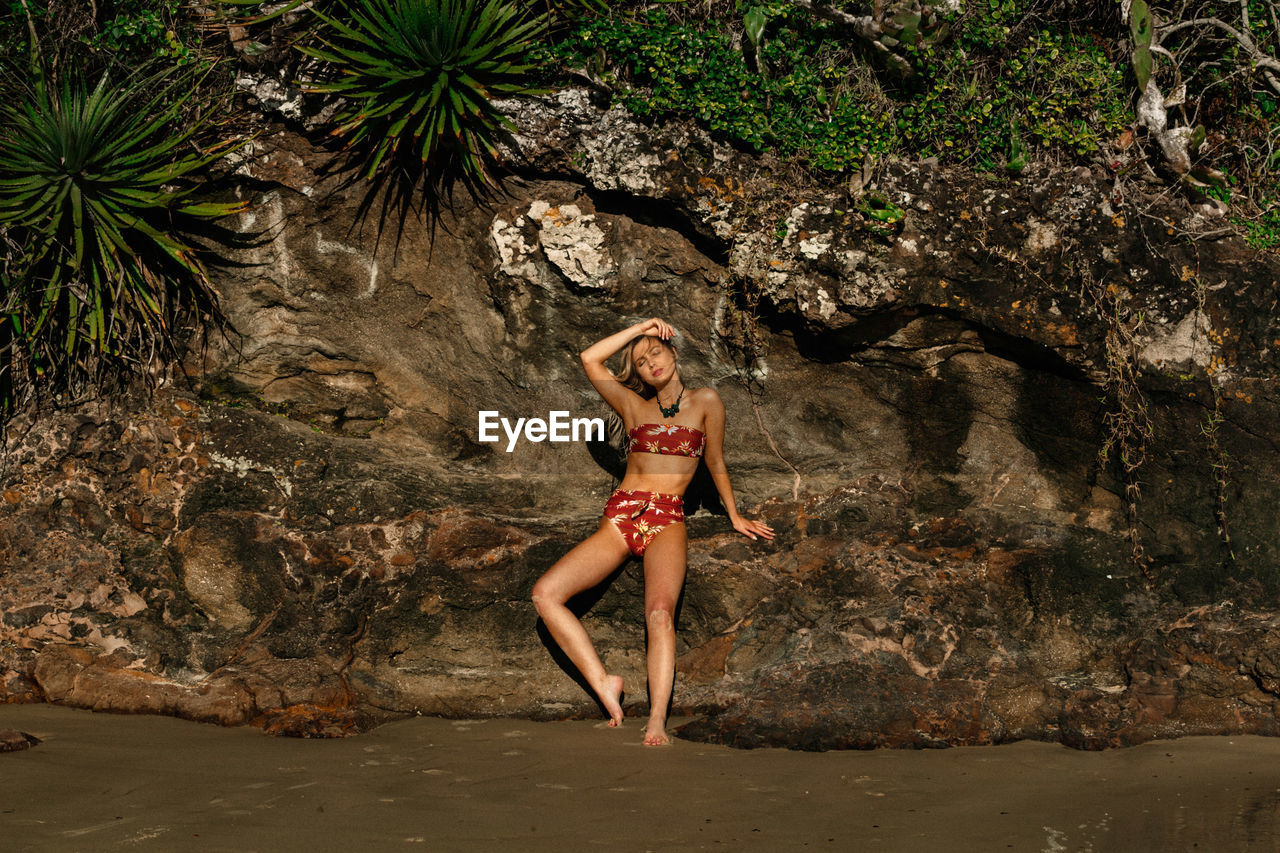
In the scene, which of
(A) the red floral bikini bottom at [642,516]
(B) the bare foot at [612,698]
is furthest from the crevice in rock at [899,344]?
(B) the bare foot at [612,698]

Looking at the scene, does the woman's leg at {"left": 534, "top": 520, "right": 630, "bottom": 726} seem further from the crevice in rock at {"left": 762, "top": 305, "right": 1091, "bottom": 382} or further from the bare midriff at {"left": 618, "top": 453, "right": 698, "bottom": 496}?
the crevice in rock at {"left": 762, "top": 305, "right": 1091, "bottom": 382}

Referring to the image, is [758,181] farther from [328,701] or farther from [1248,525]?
[328,701]

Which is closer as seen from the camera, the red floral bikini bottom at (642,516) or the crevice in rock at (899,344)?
the red floral bikini bottom at (642,516)

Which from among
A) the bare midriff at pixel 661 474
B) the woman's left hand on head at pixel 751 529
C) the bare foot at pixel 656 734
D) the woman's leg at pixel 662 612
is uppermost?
the bare midriff at pixel 661 474

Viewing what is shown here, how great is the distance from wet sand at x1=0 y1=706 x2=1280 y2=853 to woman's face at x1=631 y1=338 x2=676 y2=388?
1800 mm

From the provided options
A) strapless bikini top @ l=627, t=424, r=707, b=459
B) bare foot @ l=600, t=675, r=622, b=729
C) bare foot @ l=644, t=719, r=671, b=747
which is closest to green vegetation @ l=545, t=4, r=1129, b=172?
strapless bikini top @ l=627, t=424, r=707, b=459

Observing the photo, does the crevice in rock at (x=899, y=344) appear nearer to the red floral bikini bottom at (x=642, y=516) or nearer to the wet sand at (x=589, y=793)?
the red floral bikini bottom at (x=642, y=516)

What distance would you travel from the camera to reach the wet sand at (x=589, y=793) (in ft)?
11.9

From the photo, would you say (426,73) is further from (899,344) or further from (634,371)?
(899,344)

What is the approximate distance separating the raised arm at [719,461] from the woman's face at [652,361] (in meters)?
0.23

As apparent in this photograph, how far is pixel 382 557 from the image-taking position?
544cm

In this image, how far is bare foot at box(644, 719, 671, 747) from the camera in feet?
15.4

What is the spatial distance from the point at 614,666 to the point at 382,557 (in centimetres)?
136

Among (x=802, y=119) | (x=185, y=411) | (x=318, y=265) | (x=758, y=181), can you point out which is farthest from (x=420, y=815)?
(x=802, y=119)
